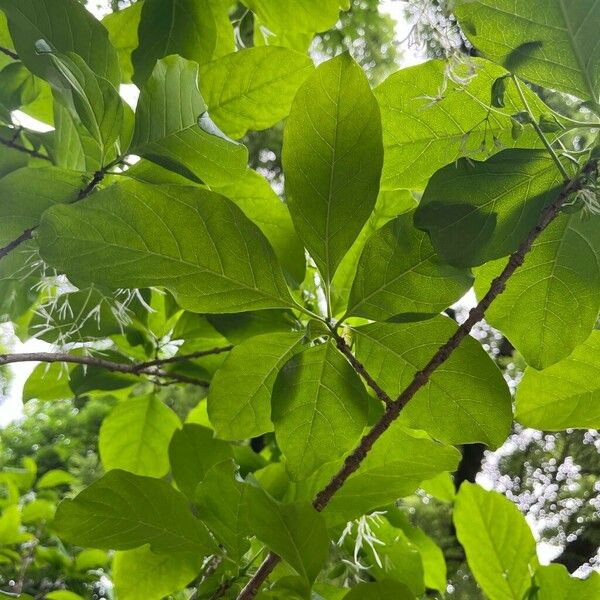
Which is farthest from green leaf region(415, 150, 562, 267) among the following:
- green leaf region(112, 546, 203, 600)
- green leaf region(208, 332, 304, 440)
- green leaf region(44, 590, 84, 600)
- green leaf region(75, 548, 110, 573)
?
green leaf region(75, 548, 110, 573)

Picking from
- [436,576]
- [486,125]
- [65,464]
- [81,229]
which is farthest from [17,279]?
[65,464]

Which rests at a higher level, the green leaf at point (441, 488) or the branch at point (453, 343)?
the branch at point (453, 343)

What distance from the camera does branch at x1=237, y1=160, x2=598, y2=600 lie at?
283 millimetres

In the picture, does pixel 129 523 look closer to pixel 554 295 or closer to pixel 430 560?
pixel 554 295

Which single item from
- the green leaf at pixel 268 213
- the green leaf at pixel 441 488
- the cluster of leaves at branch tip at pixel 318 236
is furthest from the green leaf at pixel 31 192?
the green leaf at pixel 441 488

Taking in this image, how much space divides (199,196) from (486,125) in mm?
136

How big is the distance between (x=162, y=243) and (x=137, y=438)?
35 cm

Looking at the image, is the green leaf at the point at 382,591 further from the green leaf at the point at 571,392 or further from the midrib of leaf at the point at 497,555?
the midrib of leaf at the point at 497,555

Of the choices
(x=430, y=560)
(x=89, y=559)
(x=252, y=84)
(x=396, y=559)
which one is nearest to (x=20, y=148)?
(x=252, y=84)

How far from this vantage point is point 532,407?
0.40 metres

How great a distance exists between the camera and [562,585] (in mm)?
470

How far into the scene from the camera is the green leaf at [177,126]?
0.33m

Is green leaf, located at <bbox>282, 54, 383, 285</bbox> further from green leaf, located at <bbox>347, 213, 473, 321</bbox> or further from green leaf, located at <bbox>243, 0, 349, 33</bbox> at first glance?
green leaf, located at <bbox>243, 0, 349, 33</bbox>

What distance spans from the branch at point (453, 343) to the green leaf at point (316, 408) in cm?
4
